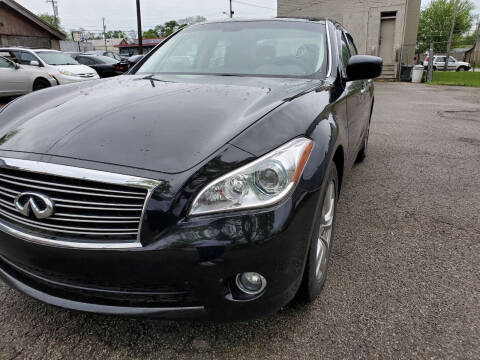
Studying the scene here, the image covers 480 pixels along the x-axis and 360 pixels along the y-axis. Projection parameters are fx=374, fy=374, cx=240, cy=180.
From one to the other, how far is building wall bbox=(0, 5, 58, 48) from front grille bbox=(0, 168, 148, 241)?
26.6 metres

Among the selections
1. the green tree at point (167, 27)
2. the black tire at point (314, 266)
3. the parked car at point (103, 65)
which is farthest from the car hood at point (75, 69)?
the green tree at point (167, 27)

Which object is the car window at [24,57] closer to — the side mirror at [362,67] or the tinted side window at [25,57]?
A: the tinted side window at [25,57]

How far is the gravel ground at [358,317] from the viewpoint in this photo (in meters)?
1.66

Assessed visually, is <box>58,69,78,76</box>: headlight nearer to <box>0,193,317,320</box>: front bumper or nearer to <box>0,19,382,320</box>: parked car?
<box>0,19,382,320</box>: parked car

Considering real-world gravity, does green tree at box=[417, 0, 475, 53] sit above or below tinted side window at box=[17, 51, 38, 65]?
above

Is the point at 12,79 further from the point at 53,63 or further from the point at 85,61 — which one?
the point at 85,61

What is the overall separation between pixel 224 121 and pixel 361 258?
139 centimetres

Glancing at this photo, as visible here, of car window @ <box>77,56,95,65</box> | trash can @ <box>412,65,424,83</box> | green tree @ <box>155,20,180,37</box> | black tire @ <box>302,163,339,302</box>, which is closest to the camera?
black tire @ <box>302,163,339,302</box>

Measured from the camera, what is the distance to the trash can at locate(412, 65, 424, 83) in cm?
1931

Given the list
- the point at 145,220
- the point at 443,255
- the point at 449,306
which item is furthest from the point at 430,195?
the point at 145,220

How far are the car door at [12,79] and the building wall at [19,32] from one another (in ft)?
50.8

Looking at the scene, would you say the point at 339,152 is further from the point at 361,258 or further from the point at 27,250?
the point at 27,250

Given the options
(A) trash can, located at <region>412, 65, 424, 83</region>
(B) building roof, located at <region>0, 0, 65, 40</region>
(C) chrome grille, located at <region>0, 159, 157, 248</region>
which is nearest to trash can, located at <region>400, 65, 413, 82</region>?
(A) trash can, located at <region>412, 65, 424, 83</region>

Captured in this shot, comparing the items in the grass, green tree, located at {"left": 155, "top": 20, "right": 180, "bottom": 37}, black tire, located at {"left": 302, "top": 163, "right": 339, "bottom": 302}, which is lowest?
the grass
